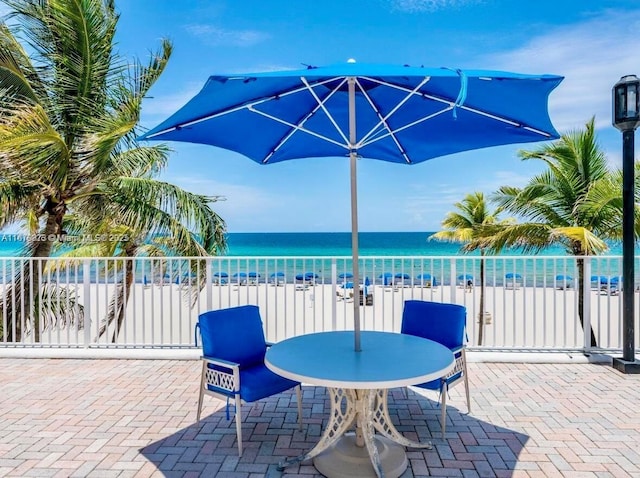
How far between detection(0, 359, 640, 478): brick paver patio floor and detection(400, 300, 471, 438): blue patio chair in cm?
36

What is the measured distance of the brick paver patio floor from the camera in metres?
2.71

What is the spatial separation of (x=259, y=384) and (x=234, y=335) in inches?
19.3

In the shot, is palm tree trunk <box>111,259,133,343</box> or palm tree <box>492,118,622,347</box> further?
palm tree <box>492,118,622,347</box>

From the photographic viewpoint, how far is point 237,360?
10.7 feet

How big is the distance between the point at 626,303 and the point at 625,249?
56cm

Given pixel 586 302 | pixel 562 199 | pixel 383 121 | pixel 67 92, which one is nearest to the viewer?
pixel 383 121

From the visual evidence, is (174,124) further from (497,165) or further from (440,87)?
(497,165)

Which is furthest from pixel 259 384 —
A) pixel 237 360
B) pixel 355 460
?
pixel 355 460

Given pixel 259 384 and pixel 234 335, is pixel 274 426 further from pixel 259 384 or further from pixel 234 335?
pixel 234 335

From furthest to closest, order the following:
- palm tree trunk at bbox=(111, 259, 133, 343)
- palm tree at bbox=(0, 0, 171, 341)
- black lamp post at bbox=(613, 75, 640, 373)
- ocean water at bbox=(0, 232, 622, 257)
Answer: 1. ocean water at bbox=(0, 232, 622, 257)
2. palm tree at bbox=(0, 0, 171, 341)
3. palm tree trunk at bbox=(111, 259, 133, 343)
4. black lamp post at bbox=(613, 75, 640, 373)

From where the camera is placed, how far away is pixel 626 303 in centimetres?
452

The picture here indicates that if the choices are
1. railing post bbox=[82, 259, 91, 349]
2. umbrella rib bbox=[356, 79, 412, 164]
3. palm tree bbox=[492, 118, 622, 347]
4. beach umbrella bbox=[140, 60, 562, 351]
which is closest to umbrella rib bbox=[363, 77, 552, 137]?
beach umbrella bbox=[140, 60, 562, 351]

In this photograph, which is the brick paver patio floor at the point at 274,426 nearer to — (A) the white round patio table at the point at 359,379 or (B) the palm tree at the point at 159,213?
(A) the white round patio table at the point at 359,379

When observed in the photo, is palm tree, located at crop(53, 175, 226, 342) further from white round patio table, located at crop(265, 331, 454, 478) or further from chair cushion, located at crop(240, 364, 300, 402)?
white round patio table, located at crop(265, 331, 454, 478)
